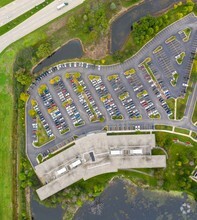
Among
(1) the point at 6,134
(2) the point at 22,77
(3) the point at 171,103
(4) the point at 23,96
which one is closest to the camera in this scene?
(3) the point at 171,103

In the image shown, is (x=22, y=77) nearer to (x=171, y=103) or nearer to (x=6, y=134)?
(x=6, y=134)

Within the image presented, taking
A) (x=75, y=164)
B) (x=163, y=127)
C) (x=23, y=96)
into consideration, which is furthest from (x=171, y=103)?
(x=23, y=96)

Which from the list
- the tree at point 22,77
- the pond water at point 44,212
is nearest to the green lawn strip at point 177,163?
the pond water at point 44,212

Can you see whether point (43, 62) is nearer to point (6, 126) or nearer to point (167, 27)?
point (6, 126)

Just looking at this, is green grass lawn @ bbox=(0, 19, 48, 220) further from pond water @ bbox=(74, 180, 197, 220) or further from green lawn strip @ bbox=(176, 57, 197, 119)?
green lawn strip @ bbox=(176, 57, 197, 119)

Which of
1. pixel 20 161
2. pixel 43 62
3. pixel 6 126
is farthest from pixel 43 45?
pixel 20 161
